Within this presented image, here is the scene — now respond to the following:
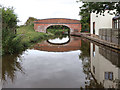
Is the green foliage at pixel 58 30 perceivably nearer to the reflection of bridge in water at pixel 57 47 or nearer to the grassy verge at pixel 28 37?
the grassy verge at pixel 28 37

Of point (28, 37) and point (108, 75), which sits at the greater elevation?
point (28, 37)

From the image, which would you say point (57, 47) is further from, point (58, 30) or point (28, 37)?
point (58, 30)

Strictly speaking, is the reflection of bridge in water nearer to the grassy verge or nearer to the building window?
the grassy verge

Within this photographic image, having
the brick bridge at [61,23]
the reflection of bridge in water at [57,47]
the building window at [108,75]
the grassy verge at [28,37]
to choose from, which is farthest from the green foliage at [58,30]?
the building window at [108,75]

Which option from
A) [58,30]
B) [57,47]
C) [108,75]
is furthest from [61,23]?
[108,75]

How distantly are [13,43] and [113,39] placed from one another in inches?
318

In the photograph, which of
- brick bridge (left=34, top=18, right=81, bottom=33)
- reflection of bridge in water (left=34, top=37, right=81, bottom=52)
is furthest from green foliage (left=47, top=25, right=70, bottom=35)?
reflection of bridge in water (left=34, top=37, right=81, bottom=52)

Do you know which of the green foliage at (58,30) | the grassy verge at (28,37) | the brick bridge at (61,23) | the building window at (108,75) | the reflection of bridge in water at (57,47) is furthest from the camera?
the green foliage at (58,30)

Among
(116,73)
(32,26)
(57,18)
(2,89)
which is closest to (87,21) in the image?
(57,18)

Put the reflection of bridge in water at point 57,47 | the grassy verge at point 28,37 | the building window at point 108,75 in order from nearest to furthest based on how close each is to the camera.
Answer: the building window at point 108,75
the reflection of bridge in water at point 57,47
the grassy verge at point 28,37

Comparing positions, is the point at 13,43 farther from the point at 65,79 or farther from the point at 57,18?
the point at 57,18

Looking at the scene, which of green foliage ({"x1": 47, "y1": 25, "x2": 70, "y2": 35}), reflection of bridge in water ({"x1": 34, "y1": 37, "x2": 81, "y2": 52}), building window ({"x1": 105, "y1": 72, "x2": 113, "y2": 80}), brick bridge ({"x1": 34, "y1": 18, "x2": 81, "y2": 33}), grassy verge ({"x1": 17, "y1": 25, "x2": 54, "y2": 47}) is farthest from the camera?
green foliage ({"x1": 47, "y1": 25, "x2": 70, "y2": 35})

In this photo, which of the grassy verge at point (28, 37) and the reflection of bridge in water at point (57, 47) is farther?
the grassy verge at point (28, 37)

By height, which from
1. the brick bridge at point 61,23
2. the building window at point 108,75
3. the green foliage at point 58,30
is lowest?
the building window at point 108,75
